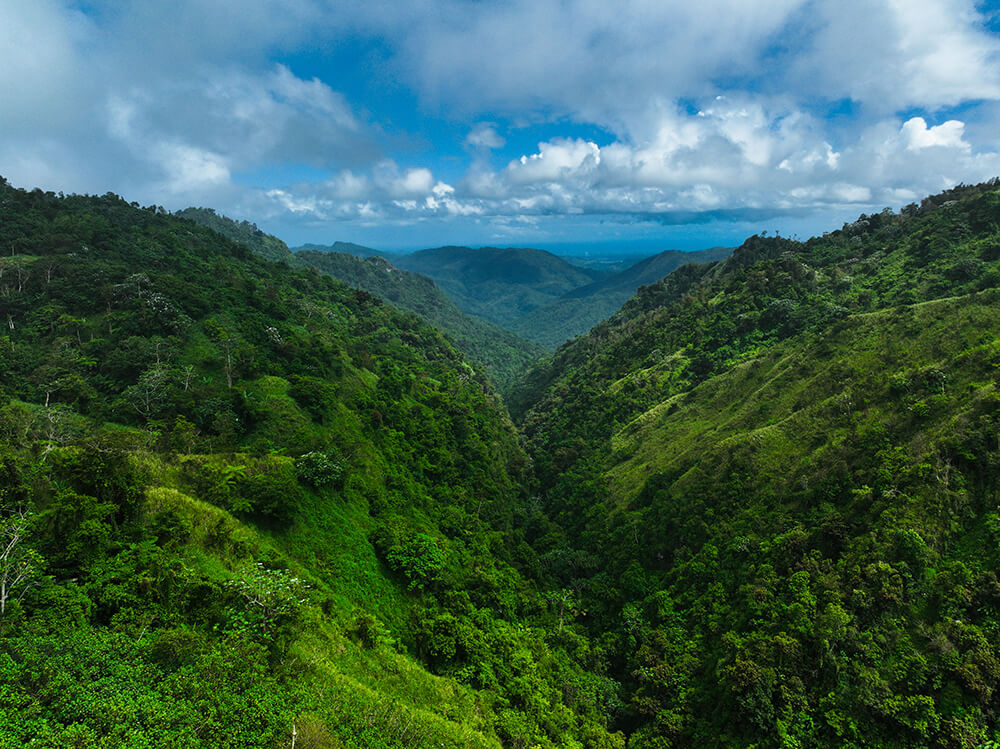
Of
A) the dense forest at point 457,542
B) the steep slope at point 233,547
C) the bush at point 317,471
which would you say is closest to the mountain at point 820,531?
the dense forest at point 457,542

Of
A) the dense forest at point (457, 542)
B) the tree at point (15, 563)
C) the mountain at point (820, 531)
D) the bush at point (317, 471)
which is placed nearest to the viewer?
the tree at point (15, 563)

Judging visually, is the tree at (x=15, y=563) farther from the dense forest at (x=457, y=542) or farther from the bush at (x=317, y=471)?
the bush at (x=317, y=471)

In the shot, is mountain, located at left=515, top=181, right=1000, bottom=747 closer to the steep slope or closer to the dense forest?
the dense forest

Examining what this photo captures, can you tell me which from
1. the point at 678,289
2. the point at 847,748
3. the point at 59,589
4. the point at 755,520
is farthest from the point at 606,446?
the point at 678,289

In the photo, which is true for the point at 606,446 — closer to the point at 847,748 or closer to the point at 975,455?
the point at 975,455

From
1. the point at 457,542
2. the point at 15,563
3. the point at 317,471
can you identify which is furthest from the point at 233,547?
the point at 457,542

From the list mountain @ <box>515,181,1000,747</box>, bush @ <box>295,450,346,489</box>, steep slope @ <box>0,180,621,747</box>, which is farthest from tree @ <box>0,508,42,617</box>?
mountain @ <box>515,181,1000,747</box>

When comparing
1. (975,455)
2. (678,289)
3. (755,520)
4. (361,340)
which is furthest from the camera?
(678,289)
